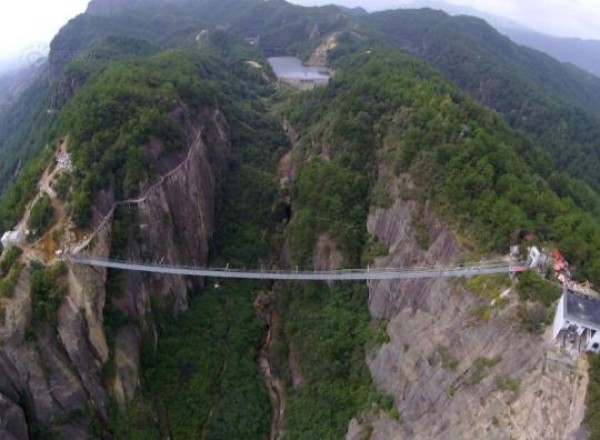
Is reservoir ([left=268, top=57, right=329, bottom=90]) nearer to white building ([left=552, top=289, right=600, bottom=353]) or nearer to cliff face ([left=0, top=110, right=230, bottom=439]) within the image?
cliff face ([left=0, top=110, right=230, bottom=439])

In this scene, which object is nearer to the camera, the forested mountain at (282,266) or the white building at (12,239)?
the forested mountain at (282,266)

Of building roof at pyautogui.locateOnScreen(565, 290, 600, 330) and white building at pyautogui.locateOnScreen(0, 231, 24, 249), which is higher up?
white building at pyautogui.locateOnScreen(0, 231, 24, 249)

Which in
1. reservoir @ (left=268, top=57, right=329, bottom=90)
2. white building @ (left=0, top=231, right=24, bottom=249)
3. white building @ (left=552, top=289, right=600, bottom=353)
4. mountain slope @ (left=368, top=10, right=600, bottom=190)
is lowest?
mountain slope @ (left=368, top=10, right=600, bottom=190)

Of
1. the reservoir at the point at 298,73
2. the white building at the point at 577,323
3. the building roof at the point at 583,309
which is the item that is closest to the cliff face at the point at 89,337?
the white building at the point at 577,323

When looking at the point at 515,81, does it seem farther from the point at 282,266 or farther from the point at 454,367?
the point at 454,367

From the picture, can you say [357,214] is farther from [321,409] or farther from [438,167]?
[321,409]

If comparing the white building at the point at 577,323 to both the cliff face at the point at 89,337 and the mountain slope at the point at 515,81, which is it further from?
the mountain slope at the point at 515,81

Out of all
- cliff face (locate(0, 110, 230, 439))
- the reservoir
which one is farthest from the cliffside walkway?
the reservoir
